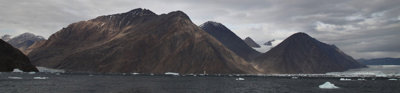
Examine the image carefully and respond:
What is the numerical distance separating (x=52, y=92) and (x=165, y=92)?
20.7m

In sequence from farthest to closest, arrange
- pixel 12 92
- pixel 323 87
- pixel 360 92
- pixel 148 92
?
1. pixel 323 87
2. pixel 360 92
3. pixel 148 92
4. pixel 12 92

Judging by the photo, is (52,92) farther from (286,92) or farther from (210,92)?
(286,92)

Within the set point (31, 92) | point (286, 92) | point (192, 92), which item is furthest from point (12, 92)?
point (286, 92)

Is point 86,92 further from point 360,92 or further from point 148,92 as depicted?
point 360,92

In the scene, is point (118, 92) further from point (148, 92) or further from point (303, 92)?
point (303, 92)

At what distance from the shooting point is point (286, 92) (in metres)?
83.1

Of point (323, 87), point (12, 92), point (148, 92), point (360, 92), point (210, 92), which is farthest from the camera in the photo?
point (323, 87)

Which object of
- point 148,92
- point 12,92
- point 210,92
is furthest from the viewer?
point 210,92

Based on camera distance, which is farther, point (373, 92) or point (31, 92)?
point (373, 92)

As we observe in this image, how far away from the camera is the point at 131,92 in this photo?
247ft

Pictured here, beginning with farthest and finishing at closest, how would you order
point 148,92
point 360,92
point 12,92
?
point 360,92 → point 148,92 → point 12,92

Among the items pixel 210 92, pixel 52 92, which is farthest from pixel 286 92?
pixel 52 92

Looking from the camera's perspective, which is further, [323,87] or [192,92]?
[323,87]

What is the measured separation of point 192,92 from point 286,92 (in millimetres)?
20400
